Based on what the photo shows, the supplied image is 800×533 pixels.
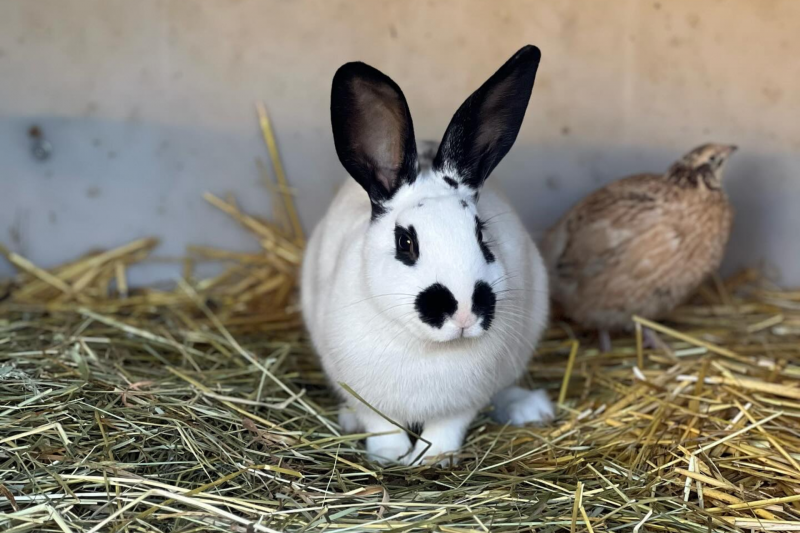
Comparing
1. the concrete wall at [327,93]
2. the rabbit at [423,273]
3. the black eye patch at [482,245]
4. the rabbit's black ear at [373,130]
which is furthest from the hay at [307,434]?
the rabbit's black ear at [373,130]

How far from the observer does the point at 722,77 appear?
3.43 m

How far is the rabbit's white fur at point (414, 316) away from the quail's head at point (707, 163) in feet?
3.21

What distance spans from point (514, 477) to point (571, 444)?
1.25ft

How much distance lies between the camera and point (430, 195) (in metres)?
2.20

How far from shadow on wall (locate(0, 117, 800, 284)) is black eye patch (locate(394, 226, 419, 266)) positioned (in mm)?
1589

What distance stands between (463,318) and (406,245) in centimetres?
27

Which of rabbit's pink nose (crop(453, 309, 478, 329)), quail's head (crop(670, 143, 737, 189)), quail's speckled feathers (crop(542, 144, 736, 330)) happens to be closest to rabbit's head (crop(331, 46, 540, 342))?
rabbit's pink nose (crop(453, 309, 478, 329))

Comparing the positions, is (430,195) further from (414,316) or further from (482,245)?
(414,316)

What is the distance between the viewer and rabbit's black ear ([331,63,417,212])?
212cm

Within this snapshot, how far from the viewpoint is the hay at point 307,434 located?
2.00 metres

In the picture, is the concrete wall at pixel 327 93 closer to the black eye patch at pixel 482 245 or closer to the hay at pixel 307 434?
the hay at pixel 307 434

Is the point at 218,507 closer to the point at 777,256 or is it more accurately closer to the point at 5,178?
the point at 5,178

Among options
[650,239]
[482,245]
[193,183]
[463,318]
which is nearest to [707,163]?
[650,239]

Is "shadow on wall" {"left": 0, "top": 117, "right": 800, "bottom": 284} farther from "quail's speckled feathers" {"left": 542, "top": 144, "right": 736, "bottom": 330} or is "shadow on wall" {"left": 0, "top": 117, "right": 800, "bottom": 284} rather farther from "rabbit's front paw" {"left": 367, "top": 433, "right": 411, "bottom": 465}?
"rabbit's front paw" {"left": 367, "top": 433, "right": 411, "bottom": 465}
